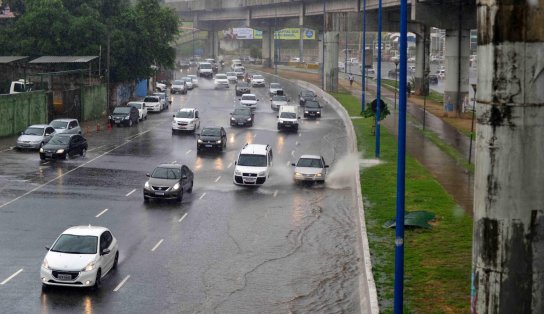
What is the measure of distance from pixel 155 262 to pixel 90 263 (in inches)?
133

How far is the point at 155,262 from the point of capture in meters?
27.0

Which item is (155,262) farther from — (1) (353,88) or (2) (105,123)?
(1) (353,88)

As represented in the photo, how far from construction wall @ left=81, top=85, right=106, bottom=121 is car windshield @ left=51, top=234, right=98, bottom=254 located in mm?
48243

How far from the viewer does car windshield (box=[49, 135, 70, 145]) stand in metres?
49.7

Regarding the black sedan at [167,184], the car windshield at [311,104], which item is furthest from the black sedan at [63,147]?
the car windshield at [311,104]

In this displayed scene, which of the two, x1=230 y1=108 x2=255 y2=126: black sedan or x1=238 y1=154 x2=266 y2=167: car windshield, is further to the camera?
x1=230 y1=108 x2=255 y2=126: black sedan

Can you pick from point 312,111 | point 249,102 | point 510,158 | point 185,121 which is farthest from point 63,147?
point 249,102

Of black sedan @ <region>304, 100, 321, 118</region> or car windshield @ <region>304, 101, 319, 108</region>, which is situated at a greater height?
car windshield @ <region>304, 101, 319, 108</region>

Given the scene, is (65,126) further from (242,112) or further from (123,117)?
(242,112)

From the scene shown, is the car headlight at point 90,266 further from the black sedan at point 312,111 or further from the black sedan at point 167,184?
the black sedan at point 312,111

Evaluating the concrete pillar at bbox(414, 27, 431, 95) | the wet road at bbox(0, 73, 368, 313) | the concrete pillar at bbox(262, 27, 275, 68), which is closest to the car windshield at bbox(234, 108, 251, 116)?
the wet road at bbox(0, 73, 368, 313)

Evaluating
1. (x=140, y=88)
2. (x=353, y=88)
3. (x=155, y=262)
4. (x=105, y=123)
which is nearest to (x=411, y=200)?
(x=155, y=262)

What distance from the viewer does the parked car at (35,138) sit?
172 ft

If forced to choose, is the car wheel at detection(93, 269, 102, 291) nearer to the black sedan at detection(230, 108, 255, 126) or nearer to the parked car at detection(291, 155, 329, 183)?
the parked car at detection(291, 155, 329, 183)
